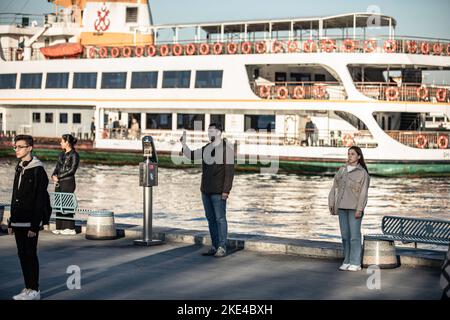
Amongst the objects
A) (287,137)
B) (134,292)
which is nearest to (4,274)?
(134,292)

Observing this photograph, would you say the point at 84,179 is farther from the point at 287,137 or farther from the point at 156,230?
the point at 156,230

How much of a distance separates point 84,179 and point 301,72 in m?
10.4

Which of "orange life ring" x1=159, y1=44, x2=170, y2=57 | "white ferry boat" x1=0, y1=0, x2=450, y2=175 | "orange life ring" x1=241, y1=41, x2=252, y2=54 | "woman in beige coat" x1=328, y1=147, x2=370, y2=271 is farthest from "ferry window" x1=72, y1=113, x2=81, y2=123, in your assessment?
"woman in beige coat" x1=328, y1=147, x2=370, y2=271

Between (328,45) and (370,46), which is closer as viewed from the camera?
(370,46)

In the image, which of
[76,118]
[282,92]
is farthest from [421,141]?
[76,118]

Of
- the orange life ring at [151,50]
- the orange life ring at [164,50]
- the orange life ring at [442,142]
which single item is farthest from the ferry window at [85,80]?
the orange life ring at [442,142]

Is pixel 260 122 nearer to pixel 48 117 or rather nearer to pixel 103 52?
pixel 103 52

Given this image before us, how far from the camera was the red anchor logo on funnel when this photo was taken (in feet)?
150

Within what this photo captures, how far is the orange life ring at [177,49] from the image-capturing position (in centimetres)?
3878

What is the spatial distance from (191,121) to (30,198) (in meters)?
29.6

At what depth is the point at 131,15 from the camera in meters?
46.0

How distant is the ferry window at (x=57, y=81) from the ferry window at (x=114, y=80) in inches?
93.5

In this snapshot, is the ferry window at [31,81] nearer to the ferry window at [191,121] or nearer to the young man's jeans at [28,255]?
the ferry window at [191,121]
